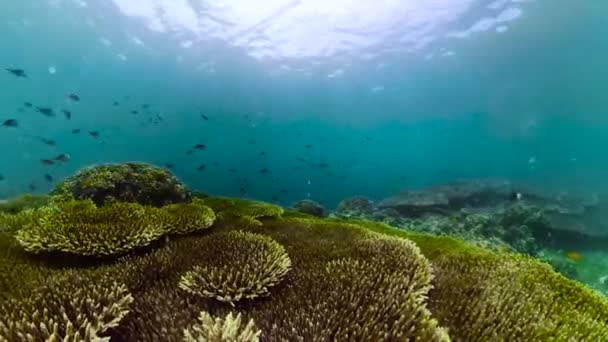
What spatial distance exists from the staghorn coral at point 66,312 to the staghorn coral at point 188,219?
208 cm

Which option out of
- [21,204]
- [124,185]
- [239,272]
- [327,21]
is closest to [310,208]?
[124,185]

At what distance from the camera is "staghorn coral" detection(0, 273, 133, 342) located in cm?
280

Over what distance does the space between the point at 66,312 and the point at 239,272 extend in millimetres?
1722

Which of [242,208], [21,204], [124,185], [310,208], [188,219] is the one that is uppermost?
[124,185]

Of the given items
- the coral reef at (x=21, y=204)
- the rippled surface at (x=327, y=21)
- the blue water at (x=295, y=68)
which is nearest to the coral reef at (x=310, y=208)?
the blue water at (x=295, y=68)

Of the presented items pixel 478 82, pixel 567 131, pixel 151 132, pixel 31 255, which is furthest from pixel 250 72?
pixel 567 131

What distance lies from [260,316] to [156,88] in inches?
3511

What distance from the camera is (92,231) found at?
5098mm

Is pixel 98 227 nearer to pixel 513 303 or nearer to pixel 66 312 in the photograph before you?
pixel 66 312

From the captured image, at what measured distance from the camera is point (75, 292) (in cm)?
357

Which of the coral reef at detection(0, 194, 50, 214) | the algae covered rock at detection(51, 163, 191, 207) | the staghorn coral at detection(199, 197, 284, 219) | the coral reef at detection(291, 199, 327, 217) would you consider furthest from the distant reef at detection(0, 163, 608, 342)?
the coral reef at detection(291, 199, 327, 217)

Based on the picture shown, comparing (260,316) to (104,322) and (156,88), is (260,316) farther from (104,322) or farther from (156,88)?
(156,88)

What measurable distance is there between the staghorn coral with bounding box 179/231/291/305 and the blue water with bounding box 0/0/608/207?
20196 mm

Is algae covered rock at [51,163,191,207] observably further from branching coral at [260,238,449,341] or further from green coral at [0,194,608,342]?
branching coral at [260,238,449,341]
